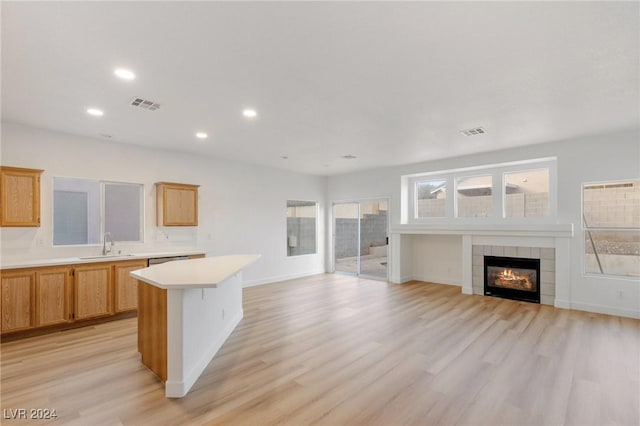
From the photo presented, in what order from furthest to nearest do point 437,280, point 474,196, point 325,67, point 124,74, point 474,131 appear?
point 437,280
point 474,196
point 474,131
point 124,74
point 325,67

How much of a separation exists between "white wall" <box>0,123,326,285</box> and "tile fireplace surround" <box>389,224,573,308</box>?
3.06m

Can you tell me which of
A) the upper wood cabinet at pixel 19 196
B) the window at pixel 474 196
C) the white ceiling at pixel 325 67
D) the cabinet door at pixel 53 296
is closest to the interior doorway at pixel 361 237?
the window at pixel 474 196

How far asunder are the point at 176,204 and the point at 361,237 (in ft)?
15.1

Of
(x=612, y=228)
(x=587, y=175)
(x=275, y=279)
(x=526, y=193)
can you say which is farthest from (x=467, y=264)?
(x=275, y=279)

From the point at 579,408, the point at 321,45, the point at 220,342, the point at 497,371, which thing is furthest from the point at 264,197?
the point at 579,408

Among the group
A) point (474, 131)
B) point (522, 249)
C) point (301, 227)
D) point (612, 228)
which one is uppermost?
point (474, 131)

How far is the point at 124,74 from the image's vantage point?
107 inches

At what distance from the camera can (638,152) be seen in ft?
14.3

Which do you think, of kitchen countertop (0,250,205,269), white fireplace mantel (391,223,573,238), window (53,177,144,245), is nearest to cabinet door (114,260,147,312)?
kitchen countertop (0,250,205,269)

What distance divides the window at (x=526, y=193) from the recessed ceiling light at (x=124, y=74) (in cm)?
627

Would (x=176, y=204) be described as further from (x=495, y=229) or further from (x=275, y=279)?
(x=495, y=229)

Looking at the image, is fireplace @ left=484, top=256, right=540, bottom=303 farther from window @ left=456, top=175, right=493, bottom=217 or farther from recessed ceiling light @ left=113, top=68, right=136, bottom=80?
recessed ceiling light @ left=113, top=68, right=136, bottom=80

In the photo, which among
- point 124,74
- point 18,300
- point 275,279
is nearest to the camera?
point 124,74

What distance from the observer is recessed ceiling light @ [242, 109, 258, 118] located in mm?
3612
